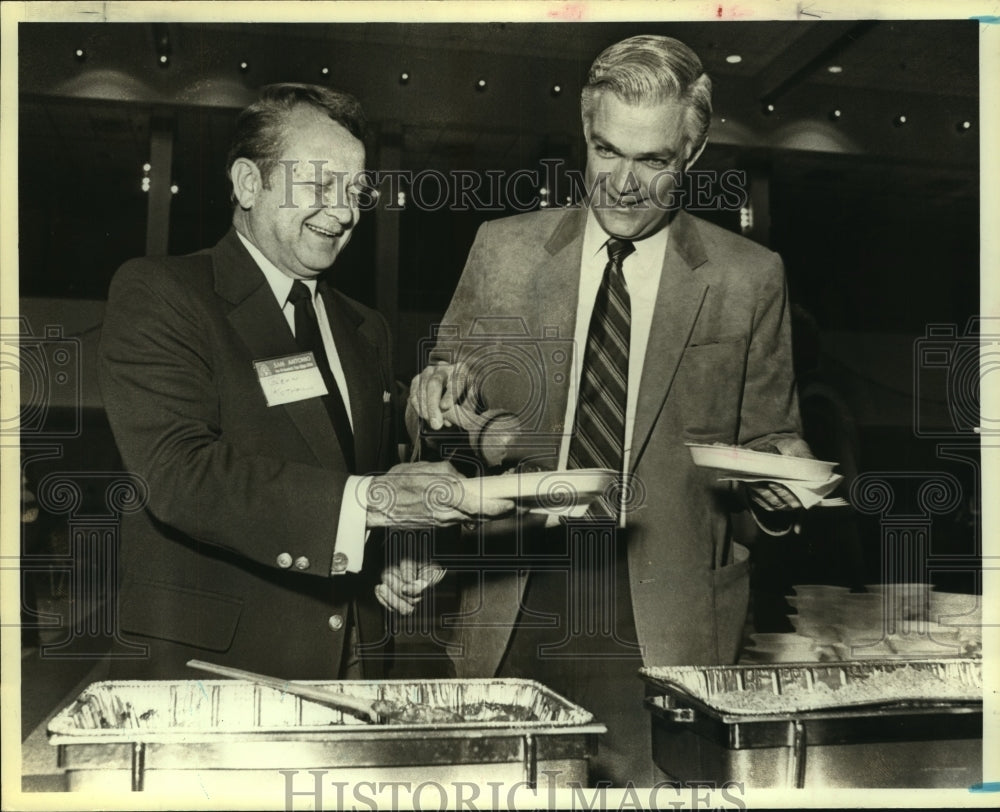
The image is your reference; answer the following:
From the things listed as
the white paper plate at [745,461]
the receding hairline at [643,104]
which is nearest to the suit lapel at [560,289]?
the receding hairline at [643,104]

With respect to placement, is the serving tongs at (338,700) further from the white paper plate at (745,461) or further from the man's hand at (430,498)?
the white paper plate at (745,461)

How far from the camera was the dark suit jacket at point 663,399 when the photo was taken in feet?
10.6

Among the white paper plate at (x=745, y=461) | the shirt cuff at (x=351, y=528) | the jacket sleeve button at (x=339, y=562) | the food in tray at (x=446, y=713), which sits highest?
the white paper plate at (x=745, y=461)

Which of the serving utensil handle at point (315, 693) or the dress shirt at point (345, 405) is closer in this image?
the serving utensil handle at point (315, 693)

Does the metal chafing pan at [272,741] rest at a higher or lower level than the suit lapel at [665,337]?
lower

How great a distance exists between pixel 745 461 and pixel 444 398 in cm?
96

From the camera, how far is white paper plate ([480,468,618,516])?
10.2ft

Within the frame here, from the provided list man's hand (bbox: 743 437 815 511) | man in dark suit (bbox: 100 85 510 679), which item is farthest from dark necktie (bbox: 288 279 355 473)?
man's hand (bbox: 743 437 815 511)

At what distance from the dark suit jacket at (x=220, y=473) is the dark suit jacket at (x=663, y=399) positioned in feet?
1.60

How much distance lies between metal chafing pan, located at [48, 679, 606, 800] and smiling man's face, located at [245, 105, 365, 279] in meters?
1.31

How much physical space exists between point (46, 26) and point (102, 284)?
0.89 meters

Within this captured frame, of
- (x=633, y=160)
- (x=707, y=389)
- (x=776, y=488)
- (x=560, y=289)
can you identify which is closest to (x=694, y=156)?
(x=633, y=160)

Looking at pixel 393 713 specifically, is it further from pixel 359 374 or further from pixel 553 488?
pixel 359 374

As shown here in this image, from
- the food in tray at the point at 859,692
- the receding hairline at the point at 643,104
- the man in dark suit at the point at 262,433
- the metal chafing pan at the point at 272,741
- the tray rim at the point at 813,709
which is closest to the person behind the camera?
the metal chafing pan at the point at 272,741
